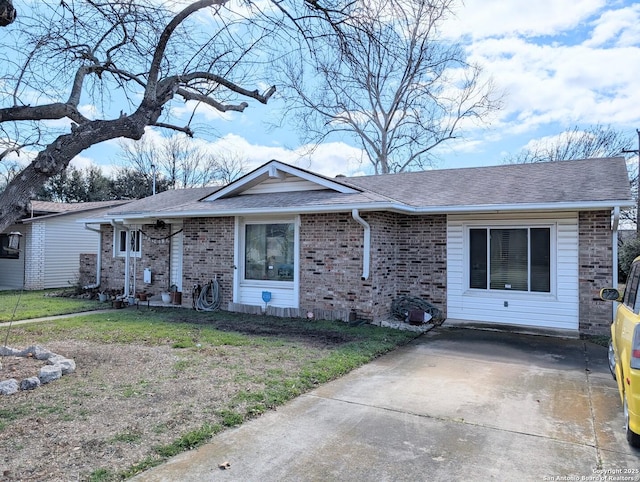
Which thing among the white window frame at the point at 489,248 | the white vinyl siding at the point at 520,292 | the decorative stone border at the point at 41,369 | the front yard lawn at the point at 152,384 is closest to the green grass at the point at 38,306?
the front yard lawn at the point at 152,384

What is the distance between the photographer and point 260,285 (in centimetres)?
1116

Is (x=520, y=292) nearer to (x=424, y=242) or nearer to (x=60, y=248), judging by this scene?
(x=424, y=242)

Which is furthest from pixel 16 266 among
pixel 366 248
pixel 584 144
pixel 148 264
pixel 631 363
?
pixel 584 144

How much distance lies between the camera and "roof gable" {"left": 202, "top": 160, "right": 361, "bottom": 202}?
34.4ft

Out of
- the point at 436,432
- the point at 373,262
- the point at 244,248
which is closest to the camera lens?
the point at 436,432

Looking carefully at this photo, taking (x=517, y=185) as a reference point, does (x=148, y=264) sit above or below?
below

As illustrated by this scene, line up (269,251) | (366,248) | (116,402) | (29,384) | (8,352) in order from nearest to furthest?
(116,402)
(29,384)
(8,352)
(366,248)
(269,251)

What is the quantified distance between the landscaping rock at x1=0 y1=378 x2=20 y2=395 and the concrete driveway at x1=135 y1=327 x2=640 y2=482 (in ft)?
8.92

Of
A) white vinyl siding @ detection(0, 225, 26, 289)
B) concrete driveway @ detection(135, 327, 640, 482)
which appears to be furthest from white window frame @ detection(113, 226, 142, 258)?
concrete driveway @ detection(135, 327, 640, 482)

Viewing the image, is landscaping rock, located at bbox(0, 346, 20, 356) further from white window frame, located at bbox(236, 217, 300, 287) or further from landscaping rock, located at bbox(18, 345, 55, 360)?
white window frame, located at bbox(236, 217, 300, 287)

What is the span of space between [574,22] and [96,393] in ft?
33.6

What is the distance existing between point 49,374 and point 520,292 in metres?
8.68

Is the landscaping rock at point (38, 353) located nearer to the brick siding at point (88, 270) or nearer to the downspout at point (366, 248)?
the downspout at point (366, 248)

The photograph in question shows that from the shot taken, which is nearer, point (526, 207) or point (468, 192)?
point (526, 207)
